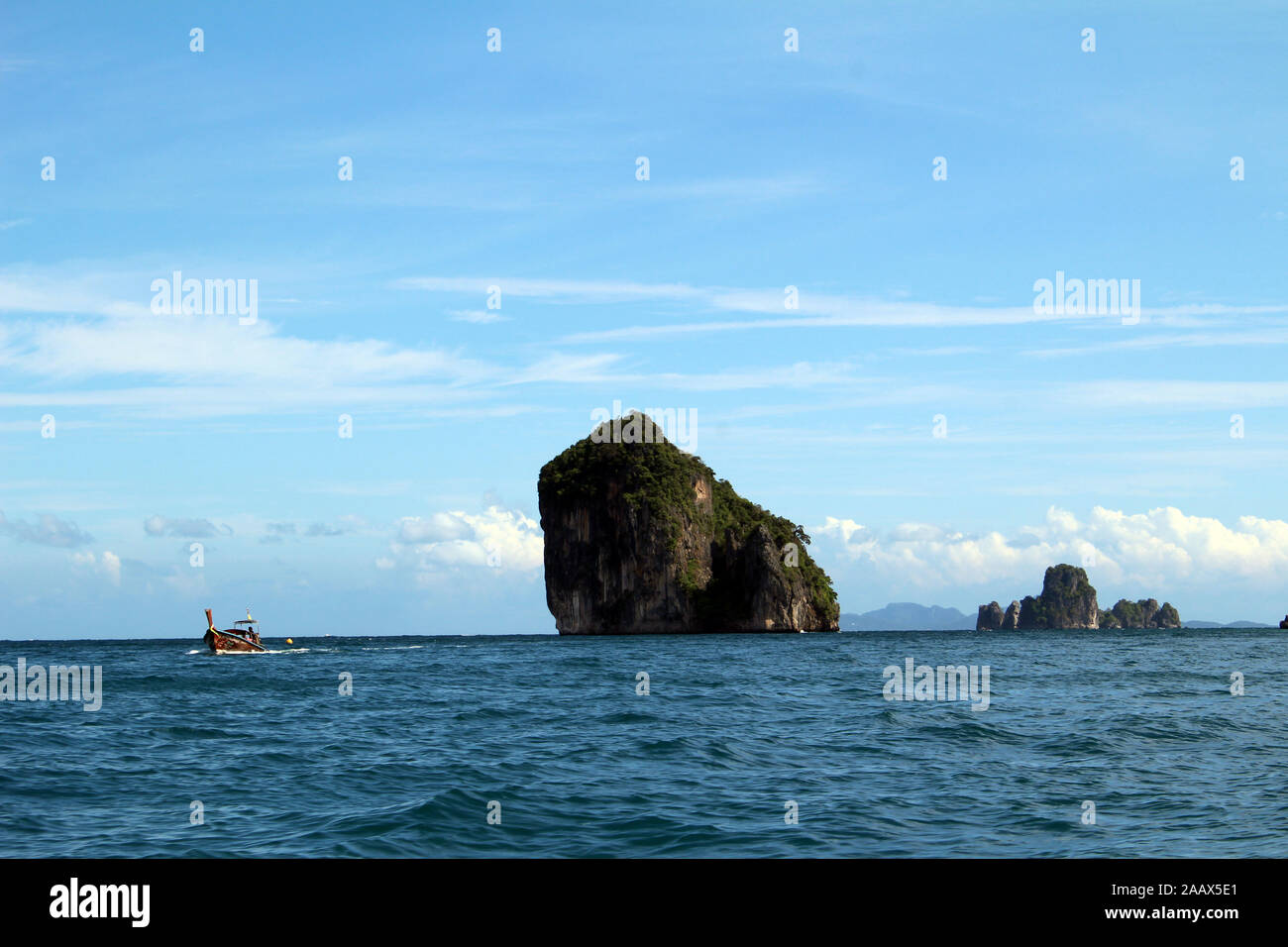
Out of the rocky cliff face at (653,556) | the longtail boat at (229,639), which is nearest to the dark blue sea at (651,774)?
the longtail boat at (229,639)

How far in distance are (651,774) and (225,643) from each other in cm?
7333

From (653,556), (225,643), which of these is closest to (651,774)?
(225,643)

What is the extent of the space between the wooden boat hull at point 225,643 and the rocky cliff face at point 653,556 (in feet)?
244

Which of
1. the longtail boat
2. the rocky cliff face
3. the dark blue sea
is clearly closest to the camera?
the dark blue sea

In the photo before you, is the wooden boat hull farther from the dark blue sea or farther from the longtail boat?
the dark blue sea

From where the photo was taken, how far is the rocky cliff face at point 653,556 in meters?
154

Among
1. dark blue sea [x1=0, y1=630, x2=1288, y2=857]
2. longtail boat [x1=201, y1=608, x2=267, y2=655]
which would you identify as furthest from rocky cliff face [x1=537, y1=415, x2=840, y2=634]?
dark blue sea [x1=0, y1=630, x2=1288, y2=857]

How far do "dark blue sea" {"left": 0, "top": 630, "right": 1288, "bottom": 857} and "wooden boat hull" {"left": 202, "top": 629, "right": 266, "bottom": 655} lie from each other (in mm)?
44947

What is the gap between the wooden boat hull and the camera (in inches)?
3351

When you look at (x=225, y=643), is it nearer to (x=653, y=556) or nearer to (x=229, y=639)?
(x=229, y=639)

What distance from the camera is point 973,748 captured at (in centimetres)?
2439
